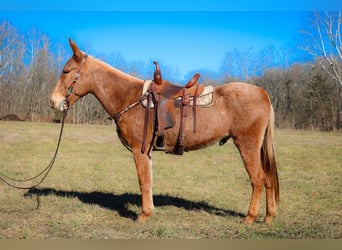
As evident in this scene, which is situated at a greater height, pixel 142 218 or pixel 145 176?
pixel 145 176

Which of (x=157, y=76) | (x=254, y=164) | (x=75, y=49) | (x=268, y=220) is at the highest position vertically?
(x=75, y=49)

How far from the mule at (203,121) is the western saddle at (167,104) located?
0.08 meters

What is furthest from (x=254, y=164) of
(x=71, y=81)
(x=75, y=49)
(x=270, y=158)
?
(x=75, y=49)

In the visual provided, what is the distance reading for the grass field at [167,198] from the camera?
4230 millimetres

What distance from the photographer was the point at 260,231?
13.8 feet

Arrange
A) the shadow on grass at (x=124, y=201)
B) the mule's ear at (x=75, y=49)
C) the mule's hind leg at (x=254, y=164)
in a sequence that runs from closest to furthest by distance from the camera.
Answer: the mule's hind leg at (x=254, y=164), the mule's ear at (x=75, y=49), the shadow on grass at (x=124, y=201)

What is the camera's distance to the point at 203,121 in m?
4.51

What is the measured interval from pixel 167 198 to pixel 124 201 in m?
0.91

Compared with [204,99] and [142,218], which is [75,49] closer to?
[204,99]

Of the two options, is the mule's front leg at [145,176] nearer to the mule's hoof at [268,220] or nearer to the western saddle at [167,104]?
the western saddle at [167,104]

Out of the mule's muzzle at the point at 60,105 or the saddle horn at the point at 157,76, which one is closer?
the saddle horn at the point at 157,76

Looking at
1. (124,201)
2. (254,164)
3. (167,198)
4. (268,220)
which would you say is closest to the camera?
(254,164)

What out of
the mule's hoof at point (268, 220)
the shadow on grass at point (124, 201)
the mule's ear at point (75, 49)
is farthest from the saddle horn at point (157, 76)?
the mule's hoof at point (268, 220)

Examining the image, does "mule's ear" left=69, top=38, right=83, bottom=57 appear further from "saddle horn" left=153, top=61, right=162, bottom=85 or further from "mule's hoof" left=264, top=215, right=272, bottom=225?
"mule's hoof" left=264, top=215, right=272, bottom=225
